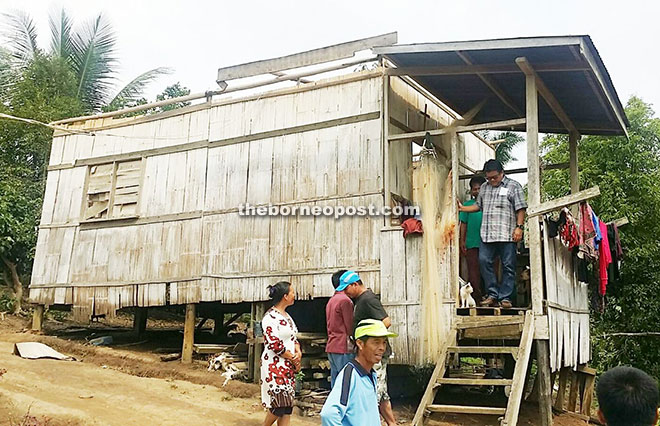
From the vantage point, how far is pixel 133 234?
35.5ft

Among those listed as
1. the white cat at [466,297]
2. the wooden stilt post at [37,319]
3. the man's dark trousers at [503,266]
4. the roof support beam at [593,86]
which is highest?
the roof support beam at [593,86]

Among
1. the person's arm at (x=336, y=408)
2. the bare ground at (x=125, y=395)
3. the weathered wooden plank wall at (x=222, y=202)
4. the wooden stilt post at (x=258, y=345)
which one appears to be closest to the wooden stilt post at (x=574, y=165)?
the weathered wooden plank wall at (x=222, y=202)

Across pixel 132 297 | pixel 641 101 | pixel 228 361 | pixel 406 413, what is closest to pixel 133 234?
pixel 132 297

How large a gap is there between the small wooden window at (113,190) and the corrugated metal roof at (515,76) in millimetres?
5545

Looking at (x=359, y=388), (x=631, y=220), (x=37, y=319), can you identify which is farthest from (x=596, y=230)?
(x=37, y=319)

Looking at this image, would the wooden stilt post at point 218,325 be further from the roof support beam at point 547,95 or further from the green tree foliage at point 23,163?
the roof support beam at point 547,95

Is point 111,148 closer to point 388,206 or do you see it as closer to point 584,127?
point 388,206

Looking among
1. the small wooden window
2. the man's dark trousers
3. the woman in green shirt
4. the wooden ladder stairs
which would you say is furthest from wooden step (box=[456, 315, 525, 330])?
the small wooden window

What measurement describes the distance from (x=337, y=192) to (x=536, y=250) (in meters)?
3.01

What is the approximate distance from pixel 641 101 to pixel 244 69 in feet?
32.5

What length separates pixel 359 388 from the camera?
3.28m

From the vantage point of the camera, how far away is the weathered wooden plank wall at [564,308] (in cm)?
718

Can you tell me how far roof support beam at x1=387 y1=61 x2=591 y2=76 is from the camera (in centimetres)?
706

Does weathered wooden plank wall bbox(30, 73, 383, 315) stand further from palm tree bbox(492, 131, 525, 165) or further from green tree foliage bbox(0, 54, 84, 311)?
palm tree bbox(492, 131, 525, 165)
